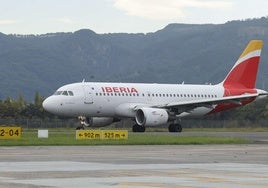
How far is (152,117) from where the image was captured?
67.1 metres

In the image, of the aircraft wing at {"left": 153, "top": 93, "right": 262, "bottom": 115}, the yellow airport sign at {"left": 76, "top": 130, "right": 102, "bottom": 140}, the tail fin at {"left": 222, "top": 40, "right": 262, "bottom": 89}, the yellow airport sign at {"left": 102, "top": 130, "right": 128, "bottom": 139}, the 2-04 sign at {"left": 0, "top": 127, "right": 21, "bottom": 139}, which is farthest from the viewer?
the tail fin at {"left": 222, "top": 40, "right": 262, "bottom": 89}

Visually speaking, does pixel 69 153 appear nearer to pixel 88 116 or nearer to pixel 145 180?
pixel 145 180

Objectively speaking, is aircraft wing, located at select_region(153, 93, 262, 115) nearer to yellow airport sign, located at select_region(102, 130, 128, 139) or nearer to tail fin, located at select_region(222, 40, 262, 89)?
tail fin, located at select_region(222, 40, 262, 89)

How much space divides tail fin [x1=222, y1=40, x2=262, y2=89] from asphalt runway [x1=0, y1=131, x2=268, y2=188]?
39.5 meters

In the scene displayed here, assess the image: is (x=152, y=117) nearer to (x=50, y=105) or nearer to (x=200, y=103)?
(x=200, y=103)

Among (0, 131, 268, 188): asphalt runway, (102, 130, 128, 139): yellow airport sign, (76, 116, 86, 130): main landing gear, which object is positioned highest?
(76, 116, 86, 130): main landing gear

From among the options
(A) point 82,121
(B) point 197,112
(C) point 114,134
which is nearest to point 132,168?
(C) point 114,134

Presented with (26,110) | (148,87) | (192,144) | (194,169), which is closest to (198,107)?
(148,87)

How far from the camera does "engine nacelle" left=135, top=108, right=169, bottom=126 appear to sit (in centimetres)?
6700

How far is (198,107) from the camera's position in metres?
72.8

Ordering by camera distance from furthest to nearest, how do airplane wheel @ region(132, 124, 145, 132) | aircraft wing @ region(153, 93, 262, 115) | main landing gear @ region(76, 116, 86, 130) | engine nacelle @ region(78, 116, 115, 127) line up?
engine nacelle @ region(78, 116, 115, 127) < aircraft wing @ region(153, 93, 262, 115) < airplane wheel @ region(132, 124, 145, 132) < main landing gear @ region(76, 116, 86, 130)

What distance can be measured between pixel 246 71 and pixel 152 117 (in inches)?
562

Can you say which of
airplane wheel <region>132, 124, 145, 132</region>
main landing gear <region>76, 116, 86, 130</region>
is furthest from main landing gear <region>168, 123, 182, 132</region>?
Result: main landing gear <region>76, 116, 86, 130</region>

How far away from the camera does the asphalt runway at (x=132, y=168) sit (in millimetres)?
21506
